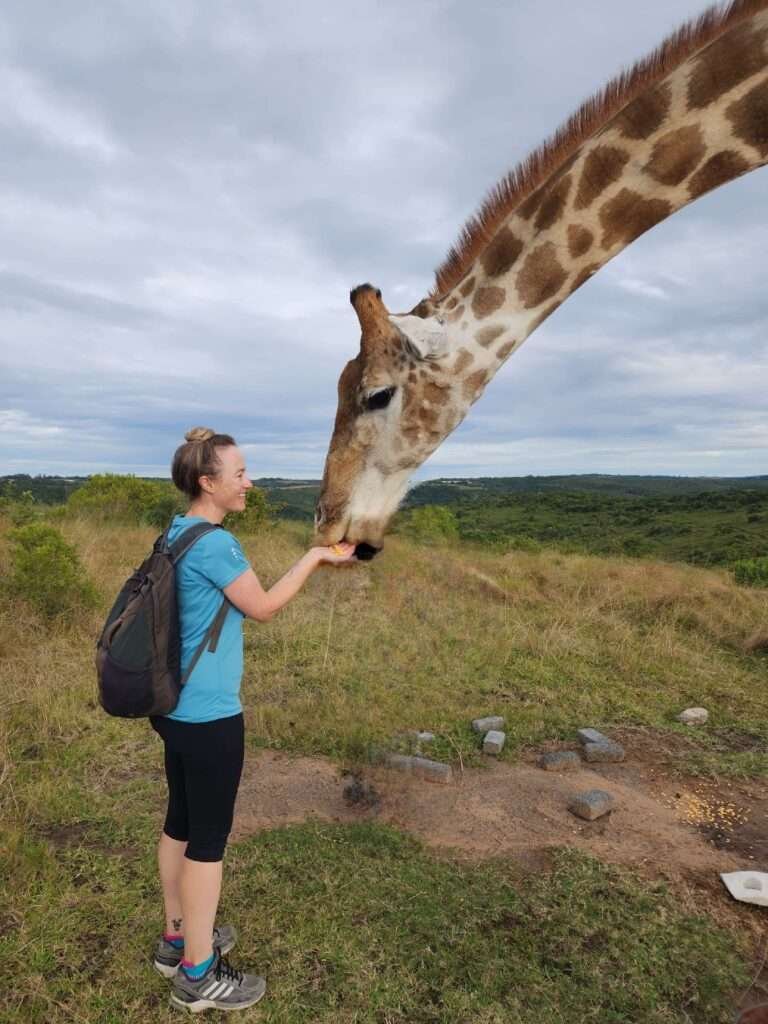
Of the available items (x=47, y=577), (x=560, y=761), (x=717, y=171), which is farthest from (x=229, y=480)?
(x=47, y=577)

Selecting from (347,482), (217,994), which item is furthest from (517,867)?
(347,482)

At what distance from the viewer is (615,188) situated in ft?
10.5

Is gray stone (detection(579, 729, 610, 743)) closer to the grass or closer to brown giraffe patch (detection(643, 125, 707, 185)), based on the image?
the grass

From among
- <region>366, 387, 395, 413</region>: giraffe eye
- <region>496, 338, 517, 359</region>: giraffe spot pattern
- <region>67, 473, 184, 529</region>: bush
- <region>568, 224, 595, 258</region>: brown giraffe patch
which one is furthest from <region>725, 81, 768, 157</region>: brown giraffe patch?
<region>67, 473, 184, 529</region>: bush

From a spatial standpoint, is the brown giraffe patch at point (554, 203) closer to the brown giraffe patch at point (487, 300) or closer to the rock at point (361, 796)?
the brown giraffe patch at point (487, 300)

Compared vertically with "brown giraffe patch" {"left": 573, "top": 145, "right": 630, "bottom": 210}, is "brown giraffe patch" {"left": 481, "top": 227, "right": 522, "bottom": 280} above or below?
below

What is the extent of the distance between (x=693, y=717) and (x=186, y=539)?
16.7ft

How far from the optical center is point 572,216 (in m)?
3.27

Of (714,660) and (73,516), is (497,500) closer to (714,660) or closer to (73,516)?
(73,516)

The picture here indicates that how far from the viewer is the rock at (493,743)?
4664 mm

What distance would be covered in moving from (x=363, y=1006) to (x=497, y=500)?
39489mm

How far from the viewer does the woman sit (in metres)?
2.16

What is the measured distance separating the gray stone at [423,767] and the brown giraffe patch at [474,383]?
2561 millimetres

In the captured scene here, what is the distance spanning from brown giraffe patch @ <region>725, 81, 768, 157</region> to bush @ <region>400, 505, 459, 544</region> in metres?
12.1
